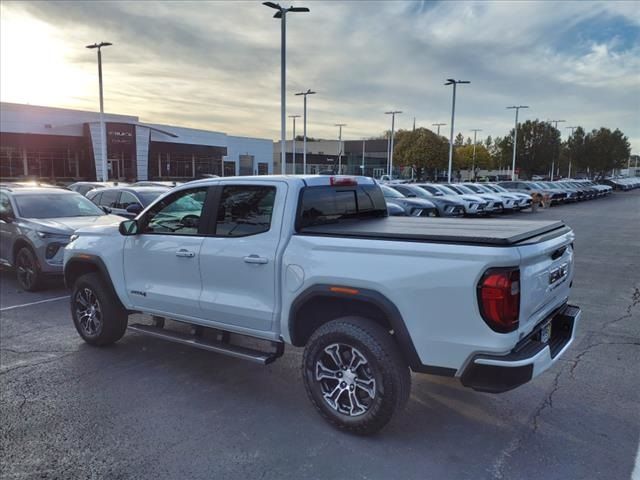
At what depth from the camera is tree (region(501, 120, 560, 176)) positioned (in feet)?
214

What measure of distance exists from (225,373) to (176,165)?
2221 inches

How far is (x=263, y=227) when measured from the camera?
4105 millimetres

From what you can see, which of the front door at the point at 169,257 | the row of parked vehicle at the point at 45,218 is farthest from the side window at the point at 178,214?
the row of parked vehicle at the point at 45,218

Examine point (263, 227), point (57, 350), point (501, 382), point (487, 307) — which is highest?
point (263, 227)

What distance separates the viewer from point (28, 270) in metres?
8.28

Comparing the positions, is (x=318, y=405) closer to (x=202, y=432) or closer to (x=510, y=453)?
(x=202, y=432)

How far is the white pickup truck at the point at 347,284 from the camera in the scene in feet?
10.1

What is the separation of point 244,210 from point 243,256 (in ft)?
1.42

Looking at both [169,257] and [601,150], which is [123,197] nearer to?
[169,257]

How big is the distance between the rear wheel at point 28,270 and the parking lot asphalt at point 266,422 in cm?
260

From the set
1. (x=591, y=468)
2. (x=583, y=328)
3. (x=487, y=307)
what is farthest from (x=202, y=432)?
(x=583, y=328)

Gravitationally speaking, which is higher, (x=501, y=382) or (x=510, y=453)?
(x=501, y=382)

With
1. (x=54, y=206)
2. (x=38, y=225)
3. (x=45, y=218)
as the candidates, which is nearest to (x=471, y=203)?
(x=54, y=206)

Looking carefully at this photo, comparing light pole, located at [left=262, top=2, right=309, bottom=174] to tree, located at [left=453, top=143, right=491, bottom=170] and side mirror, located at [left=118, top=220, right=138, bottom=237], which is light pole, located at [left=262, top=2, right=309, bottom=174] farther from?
tree, located at [left=453, top=143, right=491, bottom=170]
